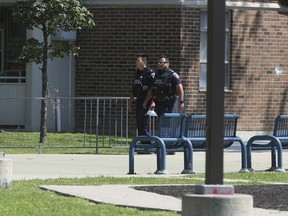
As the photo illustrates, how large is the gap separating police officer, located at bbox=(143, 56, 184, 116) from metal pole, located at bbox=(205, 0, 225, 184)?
40.7 ft

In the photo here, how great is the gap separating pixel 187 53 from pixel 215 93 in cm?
2017

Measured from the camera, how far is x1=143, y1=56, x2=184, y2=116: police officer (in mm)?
22750

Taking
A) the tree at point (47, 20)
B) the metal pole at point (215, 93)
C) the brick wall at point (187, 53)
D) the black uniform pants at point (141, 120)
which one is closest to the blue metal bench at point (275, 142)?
the black uniform pants at point (141, 120)

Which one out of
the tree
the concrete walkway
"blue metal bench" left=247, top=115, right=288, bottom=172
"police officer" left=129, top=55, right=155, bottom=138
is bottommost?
the concrete walkway

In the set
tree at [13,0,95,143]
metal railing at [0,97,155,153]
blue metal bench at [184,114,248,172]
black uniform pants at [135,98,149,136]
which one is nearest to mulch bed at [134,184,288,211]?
blue metal bench at [184,114,248,172]

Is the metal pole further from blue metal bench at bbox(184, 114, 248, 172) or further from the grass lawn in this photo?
blue metal bench at bbox(184, 114, 248, 172)

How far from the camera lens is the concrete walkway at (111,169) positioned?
13211 mm

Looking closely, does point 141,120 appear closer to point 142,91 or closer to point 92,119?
point 142,91

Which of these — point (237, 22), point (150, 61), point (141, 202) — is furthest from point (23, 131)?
point (141, 202)

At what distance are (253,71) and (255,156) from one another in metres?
8.40

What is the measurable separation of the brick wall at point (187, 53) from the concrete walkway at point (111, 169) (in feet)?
17.7

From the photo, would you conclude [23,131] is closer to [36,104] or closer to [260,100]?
[36,104]

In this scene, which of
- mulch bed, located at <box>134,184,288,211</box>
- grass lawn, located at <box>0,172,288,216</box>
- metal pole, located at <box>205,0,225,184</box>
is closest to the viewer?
metal pole, located at <box>205,0,225,184</box>

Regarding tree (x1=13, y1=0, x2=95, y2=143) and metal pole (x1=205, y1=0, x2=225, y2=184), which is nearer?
metal pole (x1=205, y1=0, x2=225, y2=184)
